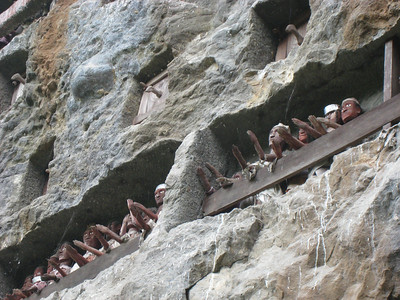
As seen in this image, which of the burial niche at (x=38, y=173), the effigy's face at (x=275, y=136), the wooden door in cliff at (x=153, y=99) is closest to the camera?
the effigy's face at (x=275, y=136)

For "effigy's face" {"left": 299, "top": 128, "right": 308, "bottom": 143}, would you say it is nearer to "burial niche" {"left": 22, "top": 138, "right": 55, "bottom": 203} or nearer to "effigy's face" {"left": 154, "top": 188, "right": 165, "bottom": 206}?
"effigy's face" {"left": 154, "top": 188, "right": 165, "bottom": 206}

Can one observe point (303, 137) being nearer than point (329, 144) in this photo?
No

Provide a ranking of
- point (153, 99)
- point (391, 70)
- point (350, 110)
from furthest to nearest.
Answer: point (153, 99)
point (350, 110)
point (391, 70)

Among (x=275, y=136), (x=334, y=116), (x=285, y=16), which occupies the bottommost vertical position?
(x=334, y=116)

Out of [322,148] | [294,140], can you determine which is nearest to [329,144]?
[322,148]

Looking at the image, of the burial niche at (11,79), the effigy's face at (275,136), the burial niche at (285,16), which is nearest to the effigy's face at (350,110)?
the effigy's face at (275,136)

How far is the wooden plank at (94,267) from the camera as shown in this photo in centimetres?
590

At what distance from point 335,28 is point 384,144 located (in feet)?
5.69

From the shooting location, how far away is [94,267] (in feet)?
20.1

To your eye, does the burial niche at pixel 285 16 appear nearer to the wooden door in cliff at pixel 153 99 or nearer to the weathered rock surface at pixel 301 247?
the wooden door in cliff at pixel 153 99

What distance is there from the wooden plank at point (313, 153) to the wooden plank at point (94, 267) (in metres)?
0.79

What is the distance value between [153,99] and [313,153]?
2988 mm

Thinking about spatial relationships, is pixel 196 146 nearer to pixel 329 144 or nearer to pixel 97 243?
pixel 329 144

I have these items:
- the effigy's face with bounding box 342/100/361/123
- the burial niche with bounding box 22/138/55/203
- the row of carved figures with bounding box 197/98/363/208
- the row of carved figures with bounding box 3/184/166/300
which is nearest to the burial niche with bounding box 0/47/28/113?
the burial niche with bounding box 22/138/55/203
